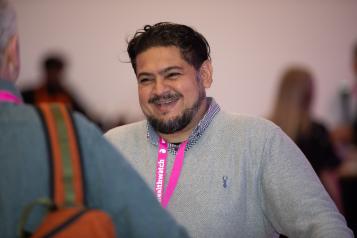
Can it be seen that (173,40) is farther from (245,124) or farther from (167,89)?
(245,124)

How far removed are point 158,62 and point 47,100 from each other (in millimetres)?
3690

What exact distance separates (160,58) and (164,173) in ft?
1.41

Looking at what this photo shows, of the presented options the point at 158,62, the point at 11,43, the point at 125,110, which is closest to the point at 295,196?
the point at 158,62

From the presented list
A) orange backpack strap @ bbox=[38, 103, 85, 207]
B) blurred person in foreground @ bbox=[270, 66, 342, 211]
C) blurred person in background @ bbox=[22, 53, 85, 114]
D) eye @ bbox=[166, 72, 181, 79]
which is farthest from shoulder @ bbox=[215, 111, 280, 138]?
blurred person in background @ bbox=[22, 53, 85, 114]

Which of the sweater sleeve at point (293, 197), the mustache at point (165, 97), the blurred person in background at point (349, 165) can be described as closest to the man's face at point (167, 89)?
the mustache at point (165, 97)

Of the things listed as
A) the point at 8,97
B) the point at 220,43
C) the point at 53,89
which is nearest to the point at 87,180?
the point at 8,97

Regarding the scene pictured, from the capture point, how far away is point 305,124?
3.46 m

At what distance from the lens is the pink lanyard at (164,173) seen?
2072 millimetres

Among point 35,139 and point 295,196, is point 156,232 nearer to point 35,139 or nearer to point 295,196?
point 35,139

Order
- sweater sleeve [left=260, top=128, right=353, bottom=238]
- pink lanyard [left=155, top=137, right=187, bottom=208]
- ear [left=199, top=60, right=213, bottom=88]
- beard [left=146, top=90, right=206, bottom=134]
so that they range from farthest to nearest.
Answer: ear [left=199, top=60, right=213, bottom=88] → beard [left=146, top=90, right=206, bottom=134] → pink lanyard [left=155, top=137, right=187, bottom=208] → sweater sleeve [left=260, top=128, right=353, bottom=238]

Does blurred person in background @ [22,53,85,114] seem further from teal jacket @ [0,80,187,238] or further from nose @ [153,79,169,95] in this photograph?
teal jacket @ [0,80,187,238]

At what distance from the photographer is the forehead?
7.16 ft

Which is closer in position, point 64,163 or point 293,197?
point 64,163

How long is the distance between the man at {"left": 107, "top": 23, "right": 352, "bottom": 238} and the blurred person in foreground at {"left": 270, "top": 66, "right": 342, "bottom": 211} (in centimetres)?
123
